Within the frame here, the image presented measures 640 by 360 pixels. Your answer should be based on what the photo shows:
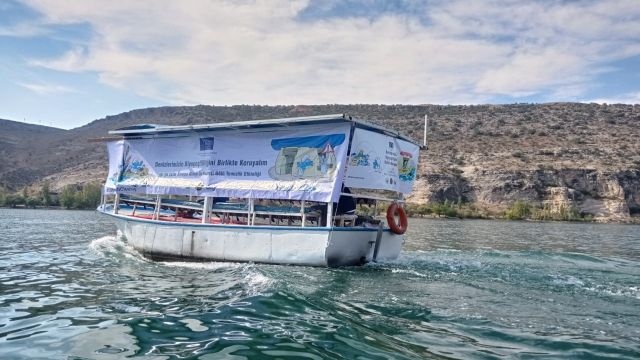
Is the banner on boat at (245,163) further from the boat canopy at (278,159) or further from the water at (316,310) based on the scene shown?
the water at (316,310)

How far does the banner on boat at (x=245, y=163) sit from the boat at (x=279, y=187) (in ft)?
0.11

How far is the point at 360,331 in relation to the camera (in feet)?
28.8

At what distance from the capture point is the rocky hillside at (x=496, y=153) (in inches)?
2653

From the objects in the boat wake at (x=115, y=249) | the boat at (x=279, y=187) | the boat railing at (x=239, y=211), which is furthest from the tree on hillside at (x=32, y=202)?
the boat at (x=279, y=187)

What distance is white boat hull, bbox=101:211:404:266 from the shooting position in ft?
52.9

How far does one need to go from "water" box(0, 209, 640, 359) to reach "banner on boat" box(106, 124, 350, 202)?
273 centimetres

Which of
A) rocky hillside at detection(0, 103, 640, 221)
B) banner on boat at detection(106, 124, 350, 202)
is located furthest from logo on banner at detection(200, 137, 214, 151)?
rocky hillside at detection(0, 103, 640, 221)

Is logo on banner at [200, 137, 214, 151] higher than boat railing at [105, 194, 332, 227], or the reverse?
logo on banner at [200, 137, 214, 151]

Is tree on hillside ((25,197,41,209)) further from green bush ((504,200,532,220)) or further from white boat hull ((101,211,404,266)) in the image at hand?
white boat hull ((101,211,404,266))

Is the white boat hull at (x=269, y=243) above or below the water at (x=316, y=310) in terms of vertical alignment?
above

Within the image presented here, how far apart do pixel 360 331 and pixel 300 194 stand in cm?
849

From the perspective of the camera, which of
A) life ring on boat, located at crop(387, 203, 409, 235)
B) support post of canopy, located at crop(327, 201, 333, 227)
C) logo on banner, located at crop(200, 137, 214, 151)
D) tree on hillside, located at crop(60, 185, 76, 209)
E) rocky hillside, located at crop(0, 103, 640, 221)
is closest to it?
support post of canopy, located at crop(327, 201, 333, 227)

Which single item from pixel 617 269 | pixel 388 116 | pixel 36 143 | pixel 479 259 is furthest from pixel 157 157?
pixel 36 143

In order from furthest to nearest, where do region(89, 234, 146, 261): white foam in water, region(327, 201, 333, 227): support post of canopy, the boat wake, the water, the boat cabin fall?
region(89, 234, 146, 261): white foam in water, the boat wake, the boat cabin, region(327, 201, 333, 227): support post of canopy, the water
